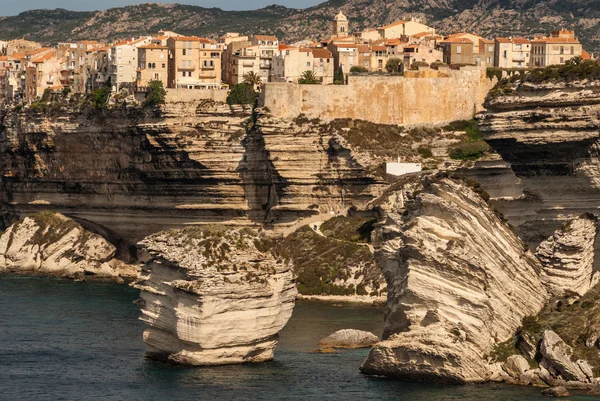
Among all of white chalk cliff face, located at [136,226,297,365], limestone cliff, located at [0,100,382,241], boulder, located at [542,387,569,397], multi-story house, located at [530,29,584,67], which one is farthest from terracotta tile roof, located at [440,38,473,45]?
boulder, located at [542,387,569,397]

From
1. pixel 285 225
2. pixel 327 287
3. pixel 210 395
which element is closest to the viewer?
pixel 210 395

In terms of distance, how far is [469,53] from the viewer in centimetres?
11850

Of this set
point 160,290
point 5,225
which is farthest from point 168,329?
point 5,225

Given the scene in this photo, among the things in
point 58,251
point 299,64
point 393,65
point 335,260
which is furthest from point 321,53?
point 335,260

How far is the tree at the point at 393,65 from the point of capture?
11434cm

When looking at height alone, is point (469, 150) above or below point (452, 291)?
below

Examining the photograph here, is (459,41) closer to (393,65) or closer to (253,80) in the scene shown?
(393,65)

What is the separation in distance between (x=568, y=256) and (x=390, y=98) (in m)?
43.8

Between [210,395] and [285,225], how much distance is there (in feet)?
139

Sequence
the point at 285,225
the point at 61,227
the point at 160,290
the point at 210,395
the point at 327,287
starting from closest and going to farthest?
the point at 210,395 < the point at 160,290 < the point at 327,287 < the point at 285,225 < the point at 61,227

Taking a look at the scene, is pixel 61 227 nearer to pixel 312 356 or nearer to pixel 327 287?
pixel 327 287

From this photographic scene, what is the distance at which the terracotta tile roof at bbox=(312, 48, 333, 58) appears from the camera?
367 ft

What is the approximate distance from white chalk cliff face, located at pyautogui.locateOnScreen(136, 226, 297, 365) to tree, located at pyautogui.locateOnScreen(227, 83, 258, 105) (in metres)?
41.5

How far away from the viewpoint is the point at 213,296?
197ft
